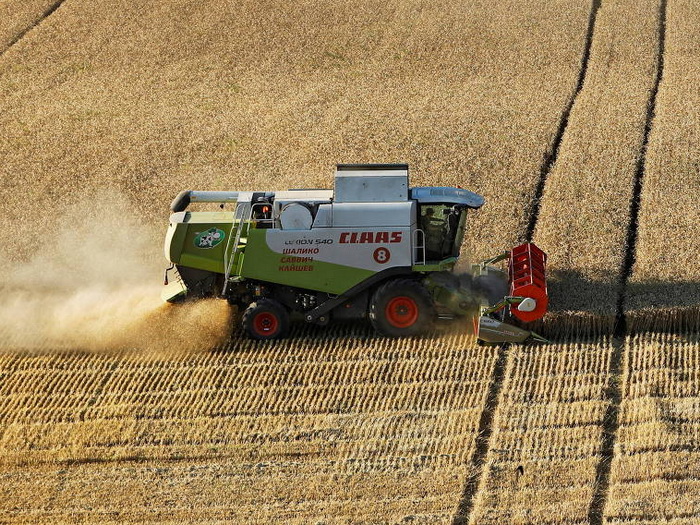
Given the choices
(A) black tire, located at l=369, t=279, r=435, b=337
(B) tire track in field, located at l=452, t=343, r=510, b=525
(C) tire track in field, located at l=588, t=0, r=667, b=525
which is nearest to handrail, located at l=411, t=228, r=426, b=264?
(A) black tire, located at l=369, t=279, r=435, b=337

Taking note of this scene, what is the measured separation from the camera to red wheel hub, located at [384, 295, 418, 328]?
1448 cm

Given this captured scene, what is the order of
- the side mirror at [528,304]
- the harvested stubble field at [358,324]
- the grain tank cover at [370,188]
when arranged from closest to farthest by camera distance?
the harvested stubble field at [358,324], the side mirror at [528,304], the grain tank cover at [370,188]

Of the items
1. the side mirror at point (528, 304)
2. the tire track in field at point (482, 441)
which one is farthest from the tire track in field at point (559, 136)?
the tire track in field at point (482, 441)

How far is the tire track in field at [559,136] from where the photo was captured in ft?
60.7

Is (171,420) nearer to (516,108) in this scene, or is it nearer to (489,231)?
(489,231)

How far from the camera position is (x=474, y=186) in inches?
777

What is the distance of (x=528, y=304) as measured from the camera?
46.4 ft

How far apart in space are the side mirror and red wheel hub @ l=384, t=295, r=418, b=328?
4.93 feet

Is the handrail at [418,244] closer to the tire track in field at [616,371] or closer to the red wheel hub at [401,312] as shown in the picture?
the red wheel hub at [401,312]

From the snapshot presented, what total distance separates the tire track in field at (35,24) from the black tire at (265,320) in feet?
56.5

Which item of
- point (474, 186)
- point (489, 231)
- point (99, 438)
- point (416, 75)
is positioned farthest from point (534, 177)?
point (99, 438)

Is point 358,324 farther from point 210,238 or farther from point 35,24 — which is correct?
point 35,24

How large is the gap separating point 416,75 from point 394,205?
12.1 meters

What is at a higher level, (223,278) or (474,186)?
(474,186)
